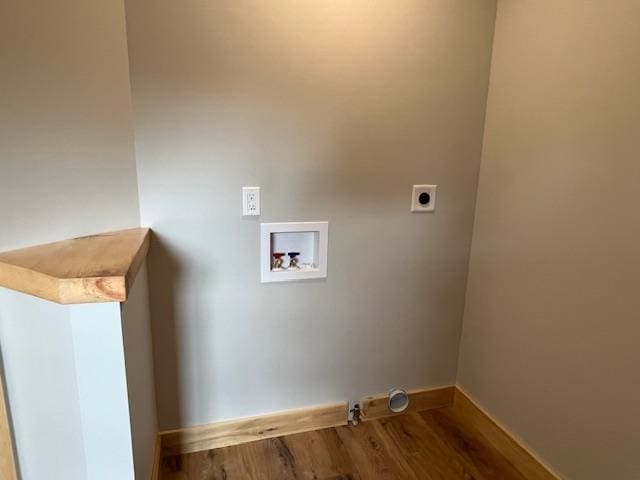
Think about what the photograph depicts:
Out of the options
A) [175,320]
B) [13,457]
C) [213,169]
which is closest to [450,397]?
[175,320]

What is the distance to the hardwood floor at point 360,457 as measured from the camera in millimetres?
1582

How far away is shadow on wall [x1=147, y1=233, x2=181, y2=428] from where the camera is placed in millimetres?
1478

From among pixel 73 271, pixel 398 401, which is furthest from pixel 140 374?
pixel 398 401

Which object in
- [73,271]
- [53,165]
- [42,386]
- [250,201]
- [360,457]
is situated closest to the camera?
[73,271]

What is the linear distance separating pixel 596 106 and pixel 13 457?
2011 millimetres

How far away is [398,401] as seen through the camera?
6.45 feet

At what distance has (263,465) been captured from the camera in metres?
1.62

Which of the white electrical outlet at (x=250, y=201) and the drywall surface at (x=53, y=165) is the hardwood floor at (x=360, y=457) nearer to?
the drywall surface at (x=53, y=165)

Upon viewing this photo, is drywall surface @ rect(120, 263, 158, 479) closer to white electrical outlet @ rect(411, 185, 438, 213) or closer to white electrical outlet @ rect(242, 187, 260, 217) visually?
white electrical outlet @ rect(242, 187, 260, 217)

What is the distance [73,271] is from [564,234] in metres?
1.52

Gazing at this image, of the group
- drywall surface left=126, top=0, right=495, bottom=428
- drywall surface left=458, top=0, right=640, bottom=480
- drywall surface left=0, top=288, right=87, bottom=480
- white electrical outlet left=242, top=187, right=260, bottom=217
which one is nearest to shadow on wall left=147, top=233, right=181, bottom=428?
drywall surface left=126, top=0, right=495, bottom=428

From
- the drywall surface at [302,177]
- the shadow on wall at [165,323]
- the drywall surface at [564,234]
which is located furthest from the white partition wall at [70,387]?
the drywall surface at [564,234]

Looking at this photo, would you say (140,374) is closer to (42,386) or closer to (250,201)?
(42,386)

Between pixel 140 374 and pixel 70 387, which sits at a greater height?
pixel 70 387
